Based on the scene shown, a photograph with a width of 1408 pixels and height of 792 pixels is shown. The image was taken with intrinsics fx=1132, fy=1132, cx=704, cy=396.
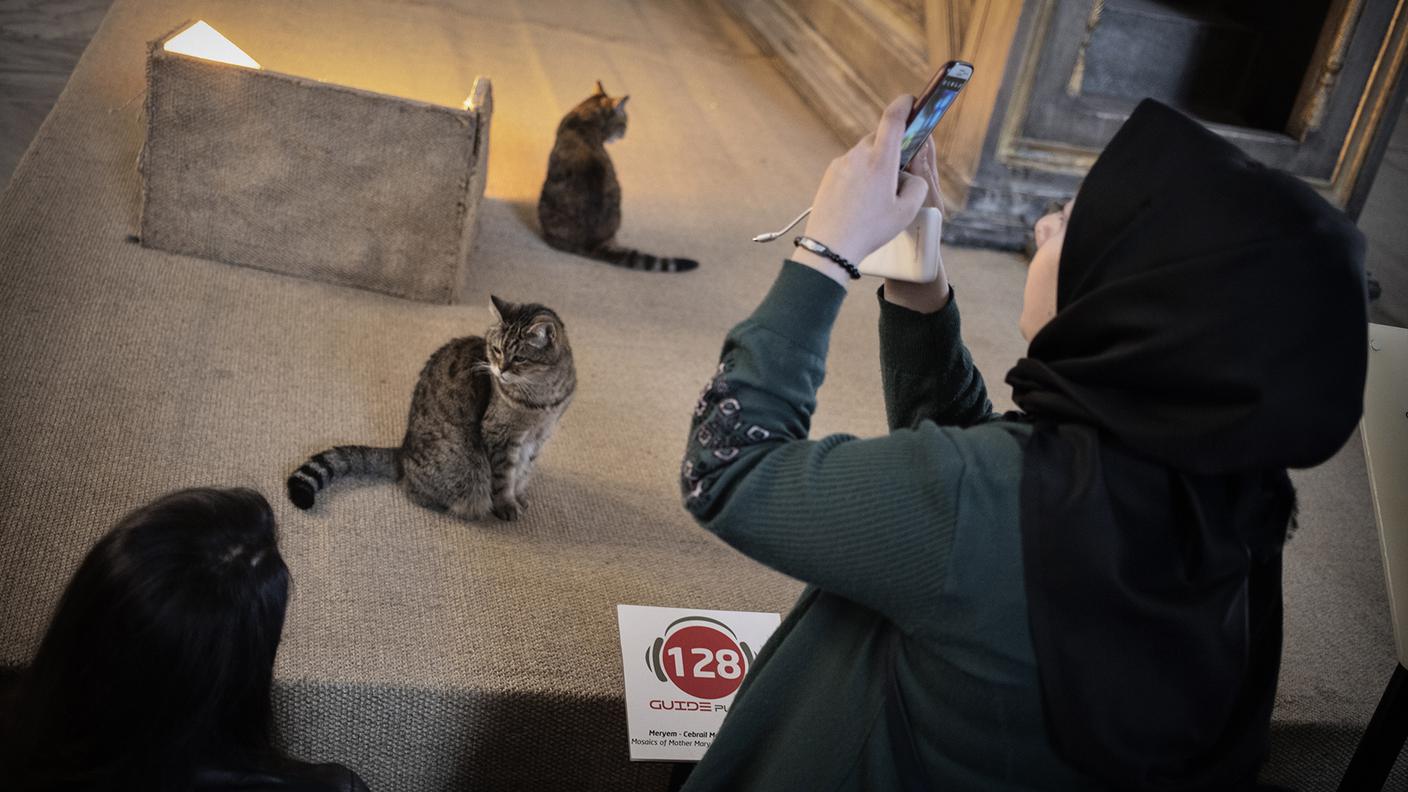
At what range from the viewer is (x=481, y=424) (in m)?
2.25

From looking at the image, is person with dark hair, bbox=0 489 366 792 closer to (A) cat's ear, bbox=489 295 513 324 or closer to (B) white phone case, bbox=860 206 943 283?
(B) white phone case, bbox=860 206 943 283

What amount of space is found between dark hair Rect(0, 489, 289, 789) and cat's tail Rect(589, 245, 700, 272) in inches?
90.8

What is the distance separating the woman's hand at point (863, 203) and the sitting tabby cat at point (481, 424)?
108 cm

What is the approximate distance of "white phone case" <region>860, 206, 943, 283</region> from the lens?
1319mm

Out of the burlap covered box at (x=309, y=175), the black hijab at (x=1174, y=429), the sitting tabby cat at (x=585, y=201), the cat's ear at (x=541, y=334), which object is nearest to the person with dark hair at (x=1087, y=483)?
the black hijab at (x=1174, y=429)

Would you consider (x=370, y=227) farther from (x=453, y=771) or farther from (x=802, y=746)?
(x=802, y=746)

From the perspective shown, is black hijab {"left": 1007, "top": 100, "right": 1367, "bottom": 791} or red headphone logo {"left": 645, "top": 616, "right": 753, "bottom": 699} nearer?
black hijab {"left": 1007, "top": 100, "right": 1367, "bottom": 791}

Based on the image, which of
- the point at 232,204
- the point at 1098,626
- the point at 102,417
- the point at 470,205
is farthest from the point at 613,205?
the point at 1098,626

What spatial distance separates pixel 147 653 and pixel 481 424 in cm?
114

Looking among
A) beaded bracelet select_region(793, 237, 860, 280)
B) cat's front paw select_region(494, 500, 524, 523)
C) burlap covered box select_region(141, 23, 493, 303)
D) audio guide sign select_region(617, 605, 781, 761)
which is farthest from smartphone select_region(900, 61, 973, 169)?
burlap covered box select_region(141, 23, 493, 303)

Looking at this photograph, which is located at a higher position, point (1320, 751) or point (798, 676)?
point (798, 676)

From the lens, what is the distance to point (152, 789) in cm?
118

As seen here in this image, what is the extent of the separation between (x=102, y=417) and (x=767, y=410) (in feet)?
5.57

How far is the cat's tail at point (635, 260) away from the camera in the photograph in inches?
136
